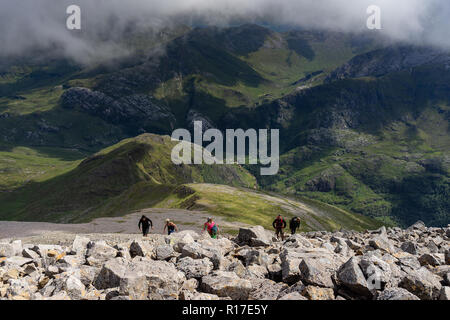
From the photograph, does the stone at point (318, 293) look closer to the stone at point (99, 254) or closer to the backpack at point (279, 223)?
the stone at point (99, 254)

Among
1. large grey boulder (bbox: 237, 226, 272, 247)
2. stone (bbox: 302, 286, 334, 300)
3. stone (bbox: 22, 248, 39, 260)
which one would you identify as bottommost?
large grey boulder (bbox: 237, 226, 272, 247)

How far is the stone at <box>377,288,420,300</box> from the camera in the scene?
1402cm

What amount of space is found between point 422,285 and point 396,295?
2227mm

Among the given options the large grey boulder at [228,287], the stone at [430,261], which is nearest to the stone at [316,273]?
the large grey boulder at [228,287]

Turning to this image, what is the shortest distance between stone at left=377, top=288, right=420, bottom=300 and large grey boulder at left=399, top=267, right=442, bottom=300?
1.36 metres

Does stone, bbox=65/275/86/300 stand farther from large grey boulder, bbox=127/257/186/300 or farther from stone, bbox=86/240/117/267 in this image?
stone, bbox=86/240/117/267

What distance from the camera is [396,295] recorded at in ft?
46.5

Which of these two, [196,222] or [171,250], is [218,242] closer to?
[171,250]

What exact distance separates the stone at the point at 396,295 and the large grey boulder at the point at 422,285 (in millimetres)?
1358

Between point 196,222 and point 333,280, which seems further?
point 196,222

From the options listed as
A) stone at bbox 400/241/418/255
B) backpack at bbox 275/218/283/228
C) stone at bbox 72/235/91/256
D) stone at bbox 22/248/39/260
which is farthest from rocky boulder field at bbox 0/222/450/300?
backpack at bbox 275/218/283/228
